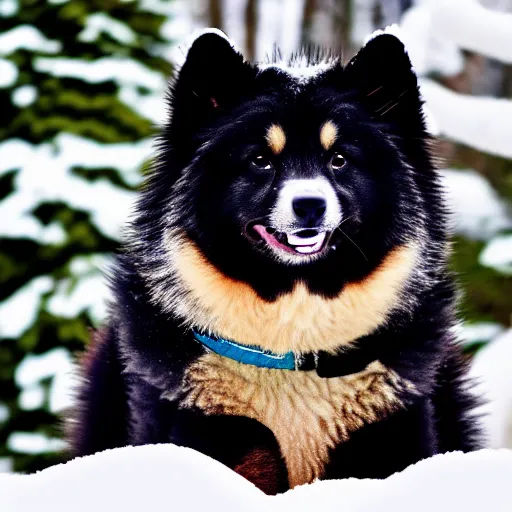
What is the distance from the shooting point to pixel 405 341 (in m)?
2.18

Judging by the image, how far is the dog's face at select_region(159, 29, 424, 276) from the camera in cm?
200

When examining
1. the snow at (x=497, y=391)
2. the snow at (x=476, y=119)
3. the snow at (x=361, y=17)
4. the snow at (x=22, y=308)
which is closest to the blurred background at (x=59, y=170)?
the snow at (x=22, y=308)

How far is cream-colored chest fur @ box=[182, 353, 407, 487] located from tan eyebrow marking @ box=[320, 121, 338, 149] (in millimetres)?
584

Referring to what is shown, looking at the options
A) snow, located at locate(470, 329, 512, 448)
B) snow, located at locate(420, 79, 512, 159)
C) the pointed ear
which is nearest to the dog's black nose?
the pointed ear

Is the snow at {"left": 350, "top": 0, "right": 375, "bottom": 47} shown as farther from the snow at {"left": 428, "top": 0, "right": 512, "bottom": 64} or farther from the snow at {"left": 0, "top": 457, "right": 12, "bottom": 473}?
the snow at {"left": 0, "top": 457, "right": 12, "bottom": 473}

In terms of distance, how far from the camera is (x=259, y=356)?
2.06 metres

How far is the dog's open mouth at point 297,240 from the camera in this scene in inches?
78.7

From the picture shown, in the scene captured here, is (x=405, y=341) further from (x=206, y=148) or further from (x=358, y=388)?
(x=206, y=148)

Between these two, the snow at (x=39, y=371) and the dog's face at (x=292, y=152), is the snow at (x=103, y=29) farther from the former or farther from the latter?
the dog's face at (x=292, y=152)

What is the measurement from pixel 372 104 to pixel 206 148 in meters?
0.45

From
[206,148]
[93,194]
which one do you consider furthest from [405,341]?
[93,194]

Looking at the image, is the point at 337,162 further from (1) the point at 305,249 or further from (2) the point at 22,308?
(2) the point at 22,308

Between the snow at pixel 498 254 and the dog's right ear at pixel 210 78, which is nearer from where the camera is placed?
the dog's right ear at pixel 210 78

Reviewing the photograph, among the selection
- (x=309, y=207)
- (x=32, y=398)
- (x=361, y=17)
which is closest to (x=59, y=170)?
(x=32, y=398)
